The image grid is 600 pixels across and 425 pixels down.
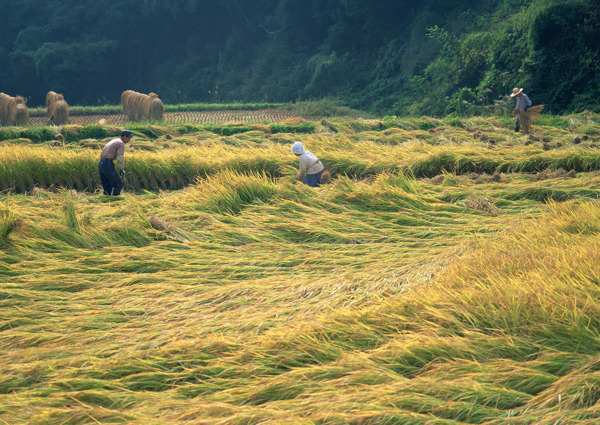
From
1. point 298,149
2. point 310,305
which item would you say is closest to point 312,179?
point 298,149

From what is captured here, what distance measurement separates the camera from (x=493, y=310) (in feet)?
7.54

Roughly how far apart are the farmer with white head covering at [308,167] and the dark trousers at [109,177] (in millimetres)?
2436

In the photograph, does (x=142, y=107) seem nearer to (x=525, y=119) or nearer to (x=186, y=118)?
(x=186, y=118)

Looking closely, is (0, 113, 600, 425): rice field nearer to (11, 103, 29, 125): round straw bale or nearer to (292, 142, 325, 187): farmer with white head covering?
(292, 142, 325, 187): farmer with white head covering

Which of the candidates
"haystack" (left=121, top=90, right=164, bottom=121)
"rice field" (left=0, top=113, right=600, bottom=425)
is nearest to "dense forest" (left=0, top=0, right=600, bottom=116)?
"haystack" (left=121, top=90, right=164, bottom=121)

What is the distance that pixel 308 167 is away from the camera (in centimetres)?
631

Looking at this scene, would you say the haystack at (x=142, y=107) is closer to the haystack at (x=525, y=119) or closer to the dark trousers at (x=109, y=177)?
the dark trousers at (x=109, y=177)

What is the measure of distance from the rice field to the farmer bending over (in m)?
1.45

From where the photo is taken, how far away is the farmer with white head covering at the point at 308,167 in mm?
6234

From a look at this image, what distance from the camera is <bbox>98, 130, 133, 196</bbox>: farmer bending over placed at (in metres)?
6.69

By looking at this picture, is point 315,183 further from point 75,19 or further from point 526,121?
point 75,19

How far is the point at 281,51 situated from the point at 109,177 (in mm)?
25319

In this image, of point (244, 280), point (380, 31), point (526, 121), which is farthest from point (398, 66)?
point (244, 280)

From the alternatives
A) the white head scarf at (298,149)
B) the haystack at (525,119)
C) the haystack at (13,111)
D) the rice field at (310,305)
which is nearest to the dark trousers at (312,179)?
the white head scarf at (298,149)
